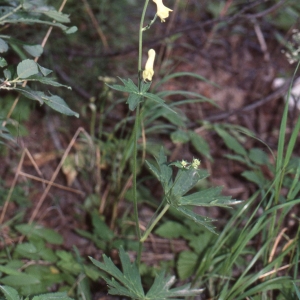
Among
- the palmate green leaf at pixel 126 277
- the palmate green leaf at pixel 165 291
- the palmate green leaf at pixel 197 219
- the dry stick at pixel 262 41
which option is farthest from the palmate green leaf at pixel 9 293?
the dry stick at pixel 262 41

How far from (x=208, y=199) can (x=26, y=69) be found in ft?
2.02

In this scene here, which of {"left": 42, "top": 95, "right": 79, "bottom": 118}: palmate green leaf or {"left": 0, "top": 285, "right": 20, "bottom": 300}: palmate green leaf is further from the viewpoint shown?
{"left": 42, "top": 95, "right": 79, "bottom": 118}: palmate green leaf

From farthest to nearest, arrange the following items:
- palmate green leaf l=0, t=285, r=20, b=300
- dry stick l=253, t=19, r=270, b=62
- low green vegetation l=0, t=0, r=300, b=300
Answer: dry stick l=253, t=19, r=270, b=62, low green vegetation l=0, t=0, r=300, b=300, palmate green leaf l=0, t=285, r=20, b=300

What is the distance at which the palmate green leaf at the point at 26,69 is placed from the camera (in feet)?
3.61

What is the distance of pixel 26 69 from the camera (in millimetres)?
1105

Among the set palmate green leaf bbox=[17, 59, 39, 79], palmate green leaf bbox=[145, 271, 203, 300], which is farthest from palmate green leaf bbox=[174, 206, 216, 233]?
palmate green leaf bbox=[17, 59, 39, 79]

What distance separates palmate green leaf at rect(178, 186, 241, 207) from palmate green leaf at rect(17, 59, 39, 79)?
538 millimetres

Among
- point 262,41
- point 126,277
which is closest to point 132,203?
point 126,277

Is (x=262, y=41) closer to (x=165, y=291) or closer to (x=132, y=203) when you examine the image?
(x=132, y=203)

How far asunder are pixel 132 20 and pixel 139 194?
5.39 feet

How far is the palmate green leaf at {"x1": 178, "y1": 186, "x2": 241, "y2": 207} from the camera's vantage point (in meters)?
1.13

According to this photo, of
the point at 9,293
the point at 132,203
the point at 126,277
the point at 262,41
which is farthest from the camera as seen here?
the point at 262,41

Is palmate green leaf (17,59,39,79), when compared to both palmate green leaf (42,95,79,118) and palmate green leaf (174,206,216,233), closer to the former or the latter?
palmate green leaf (42,95,79,118)

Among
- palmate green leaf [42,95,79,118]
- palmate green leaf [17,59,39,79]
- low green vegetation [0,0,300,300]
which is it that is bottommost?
low green vegetation [0,0,300,300]
